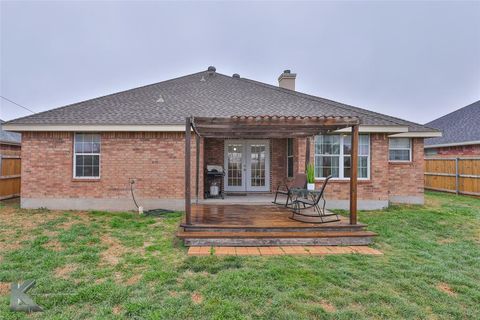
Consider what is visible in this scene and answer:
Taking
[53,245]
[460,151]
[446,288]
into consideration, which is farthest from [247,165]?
[460,151]

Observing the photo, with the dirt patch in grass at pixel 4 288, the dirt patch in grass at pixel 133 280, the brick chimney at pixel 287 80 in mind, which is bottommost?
the dirt patch in grass at pixel 4 288

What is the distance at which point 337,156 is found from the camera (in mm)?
9797

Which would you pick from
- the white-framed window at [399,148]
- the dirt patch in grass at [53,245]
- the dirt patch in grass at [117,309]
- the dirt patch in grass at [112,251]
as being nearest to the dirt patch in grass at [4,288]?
the dirt patch in grass at [112,251]

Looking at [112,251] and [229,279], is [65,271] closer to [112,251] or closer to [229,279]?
[112,251]

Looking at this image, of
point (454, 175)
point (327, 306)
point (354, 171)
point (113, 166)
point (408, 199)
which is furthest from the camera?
point (454, 175)

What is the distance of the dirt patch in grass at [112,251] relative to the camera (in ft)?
15.5

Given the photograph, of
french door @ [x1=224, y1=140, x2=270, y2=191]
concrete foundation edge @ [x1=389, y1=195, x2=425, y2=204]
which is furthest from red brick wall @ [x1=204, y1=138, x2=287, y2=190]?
concrete foundation edge @ [x1=389, y1=195, x2=425, y2=204]

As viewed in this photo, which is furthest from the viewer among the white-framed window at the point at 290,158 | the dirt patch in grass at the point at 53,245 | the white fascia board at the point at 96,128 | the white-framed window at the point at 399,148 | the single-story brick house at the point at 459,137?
the single-story brick house at the point at 459,137

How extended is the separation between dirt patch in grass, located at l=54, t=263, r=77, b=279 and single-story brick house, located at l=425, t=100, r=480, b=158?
1739 centimetres

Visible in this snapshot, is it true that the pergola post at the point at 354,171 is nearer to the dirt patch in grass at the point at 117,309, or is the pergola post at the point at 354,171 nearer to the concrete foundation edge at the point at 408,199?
the dirt patch in grass at the point at 117,309

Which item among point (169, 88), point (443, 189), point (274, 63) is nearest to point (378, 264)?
point (169, 88)

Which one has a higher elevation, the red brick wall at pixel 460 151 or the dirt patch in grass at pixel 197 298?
the red brick wall at pixel 460 151

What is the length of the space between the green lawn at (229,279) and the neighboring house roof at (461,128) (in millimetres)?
11098

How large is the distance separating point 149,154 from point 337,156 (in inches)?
261
